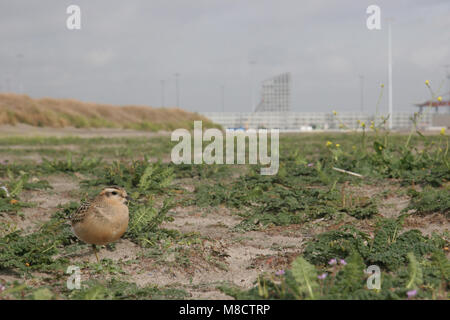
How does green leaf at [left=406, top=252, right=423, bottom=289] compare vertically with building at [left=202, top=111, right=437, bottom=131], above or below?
below

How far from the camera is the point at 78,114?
1120 inches

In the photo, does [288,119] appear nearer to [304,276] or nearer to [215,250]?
[215,250]

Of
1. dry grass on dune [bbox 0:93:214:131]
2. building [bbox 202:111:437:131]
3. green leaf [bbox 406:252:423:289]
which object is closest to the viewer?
green leaf [bbox 406:252:423:289]

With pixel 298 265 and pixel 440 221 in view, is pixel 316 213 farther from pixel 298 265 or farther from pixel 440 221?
pixel 298 265

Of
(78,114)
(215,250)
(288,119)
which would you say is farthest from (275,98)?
(215,250)

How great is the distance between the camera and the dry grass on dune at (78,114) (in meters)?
24.1

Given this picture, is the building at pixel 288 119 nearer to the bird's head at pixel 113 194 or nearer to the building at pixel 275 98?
the building at pixel 275 98

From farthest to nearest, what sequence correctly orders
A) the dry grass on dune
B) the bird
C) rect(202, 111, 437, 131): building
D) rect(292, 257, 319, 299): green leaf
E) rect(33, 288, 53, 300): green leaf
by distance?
rect(202, 111, 437, 131): building < the dry grass on dune < the bird < rect(292, 257, 319, 299): green leaf < rect(33, 288, 53, 300): green leaf

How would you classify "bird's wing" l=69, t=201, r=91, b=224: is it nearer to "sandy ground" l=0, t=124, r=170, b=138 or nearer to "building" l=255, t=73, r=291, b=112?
"sandy ground" l=0, t=124, r=170, b=138

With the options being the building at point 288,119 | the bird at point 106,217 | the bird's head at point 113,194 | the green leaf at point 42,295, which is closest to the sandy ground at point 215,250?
the bird at point 106,217

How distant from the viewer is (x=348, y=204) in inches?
184

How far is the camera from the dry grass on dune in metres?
24.1

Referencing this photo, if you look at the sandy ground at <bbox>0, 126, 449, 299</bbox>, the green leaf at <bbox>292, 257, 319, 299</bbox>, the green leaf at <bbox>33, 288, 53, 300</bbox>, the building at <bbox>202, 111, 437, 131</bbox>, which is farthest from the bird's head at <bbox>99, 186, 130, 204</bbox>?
the building at <bbox>202, 111, 437, 131</bbox>
